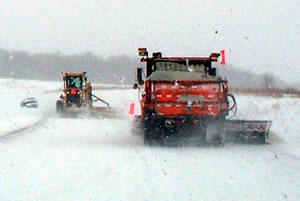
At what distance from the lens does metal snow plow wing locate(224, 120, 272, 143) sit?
13.0 metres

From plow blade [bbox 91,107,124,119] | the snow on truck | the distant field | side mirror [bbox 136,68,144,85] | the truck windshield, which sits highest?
the truck windshield

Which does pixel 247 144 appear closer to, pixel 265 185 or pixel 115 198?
pixel 265 185

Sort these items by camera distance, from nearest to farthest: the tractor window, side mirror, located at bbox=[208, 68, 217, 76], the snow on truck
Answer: the snow on truck < side mirror, located at bbox=[208, 68, 217, 76] < the tractor window

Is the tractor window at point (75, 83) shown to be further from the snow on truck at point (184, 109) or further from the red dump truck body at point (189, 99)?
the red dump truck body at point (189, 99)

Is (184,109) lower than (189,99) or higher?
lower

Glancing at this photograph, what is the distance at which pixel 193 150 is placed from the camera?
1174 centimetres

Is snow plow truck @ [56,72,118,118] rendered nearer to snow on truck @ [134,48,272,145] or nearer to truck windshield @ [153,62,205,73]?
truck windshield @ [153,62,205,73]

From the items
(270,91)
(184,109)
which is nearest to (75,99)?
(184,109)

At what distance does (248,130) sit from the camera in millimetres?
13047

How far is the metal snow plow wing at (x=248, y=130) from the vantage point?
1301cm

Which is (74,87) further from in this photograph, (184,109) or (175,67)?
(184,109)

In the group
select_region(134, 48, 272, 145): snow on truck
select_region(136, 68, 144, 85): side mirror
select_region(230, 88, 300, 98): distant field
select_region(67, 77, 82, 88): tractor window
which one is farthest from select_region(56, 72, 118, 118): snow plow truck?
select_region(230, 88, 300, 98): distant field

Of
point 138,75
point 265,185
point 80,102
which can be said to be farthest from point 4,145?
point 80,102

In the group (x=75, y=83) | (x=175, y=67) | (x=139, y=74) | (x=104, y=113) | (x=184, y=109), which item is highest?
(x=175, y=67)
